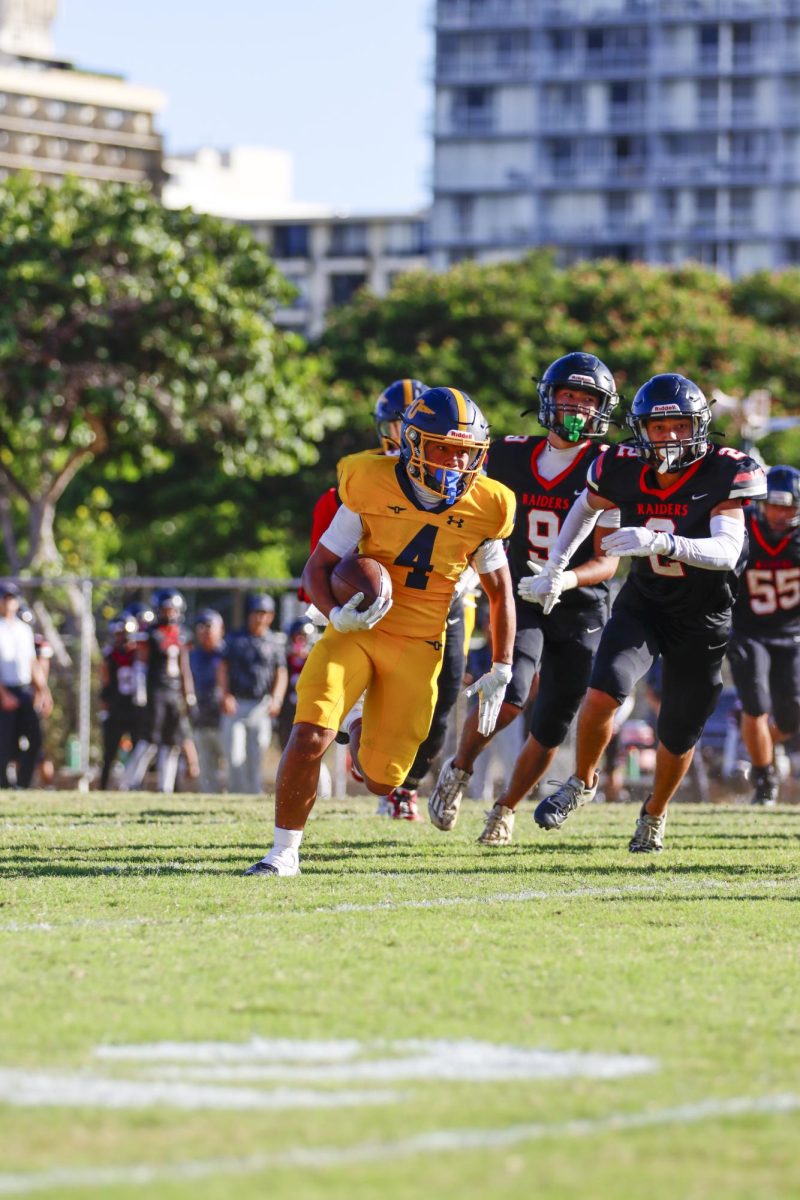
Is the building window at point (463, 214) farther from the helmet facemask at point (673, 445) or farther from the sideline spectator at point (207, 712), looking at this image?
the helmet facemask at point (673, 445)

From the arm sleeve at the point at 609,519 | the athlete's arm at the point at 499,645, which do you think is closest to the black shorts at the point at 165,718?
the arm sleeve at the point at 609,519

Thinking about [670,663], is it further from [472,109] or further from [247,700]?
[472,109]

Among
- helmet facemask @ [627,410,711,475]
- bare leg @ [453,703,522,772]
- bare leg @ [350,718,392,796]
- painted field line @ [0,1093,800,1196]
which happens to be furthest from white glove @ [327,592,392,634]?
painted field line @ [0,1093,800,1196]

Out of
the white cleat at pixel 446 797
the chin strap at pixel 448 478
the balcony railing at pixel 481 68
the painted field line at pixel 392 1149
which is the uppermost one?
the balcony railing at pixel 481 68

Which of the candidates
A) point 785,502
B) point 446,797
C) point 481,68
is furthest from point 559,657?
point 481,68

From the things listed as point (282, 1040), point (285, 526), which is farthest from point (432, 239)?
point (282, 1040)

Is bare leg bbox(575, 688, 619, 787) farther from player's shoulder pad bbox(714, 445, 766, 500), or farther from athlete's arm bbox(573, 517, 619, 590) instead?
player's shoulder pad bbox(714, 445, 766, 500)

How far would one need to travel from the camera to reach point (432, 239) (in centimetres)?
9106

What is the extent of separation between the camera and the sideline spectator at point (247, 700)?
17.2m

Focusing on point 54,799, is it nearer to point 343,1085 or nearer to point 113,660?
point 113,660

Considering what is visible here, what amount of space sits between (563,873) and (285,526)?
3079 centimetres

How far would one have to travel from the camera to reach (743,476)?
877 cm

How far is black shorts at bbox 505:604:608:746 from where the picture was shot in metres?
9.70

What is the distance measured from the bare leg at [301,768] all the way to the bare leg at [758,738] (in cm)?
583
